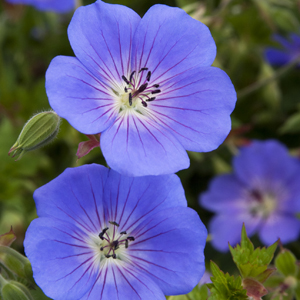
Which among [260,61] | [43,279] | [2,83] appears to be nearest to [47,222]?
[43,279]

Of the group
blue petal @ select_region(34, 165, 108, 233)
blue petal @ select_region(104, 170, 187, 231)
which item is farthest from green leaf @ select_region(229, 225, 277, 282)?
blue petal @ select_region(34, 165, 108, 233)

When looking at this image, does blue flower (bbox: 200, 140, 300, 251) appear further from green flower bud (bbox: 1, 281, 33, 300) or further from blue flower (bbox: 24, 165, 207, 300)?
green flower bud (bbox: 1, 281, 33, 300)

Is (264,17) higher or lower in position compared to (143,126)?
higher

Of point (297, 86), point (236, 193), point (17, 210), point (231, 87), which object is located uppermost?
point (297, 86)

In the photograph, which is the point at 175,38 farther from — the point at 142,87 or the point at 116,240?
the point at 116,240

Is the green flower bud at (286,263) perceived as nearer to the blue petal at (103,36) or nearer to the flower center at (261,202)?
the blue petal at (103,36)

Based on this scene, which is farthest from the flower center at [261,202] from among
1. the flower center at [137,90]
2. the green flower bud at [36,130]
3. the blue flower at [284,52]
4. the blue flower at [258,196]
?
the green flower bud at [36,130]

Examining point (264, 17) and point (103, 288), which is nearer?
point (103, 288)

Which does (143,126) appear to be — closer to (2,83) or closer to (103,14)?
(103,14)
